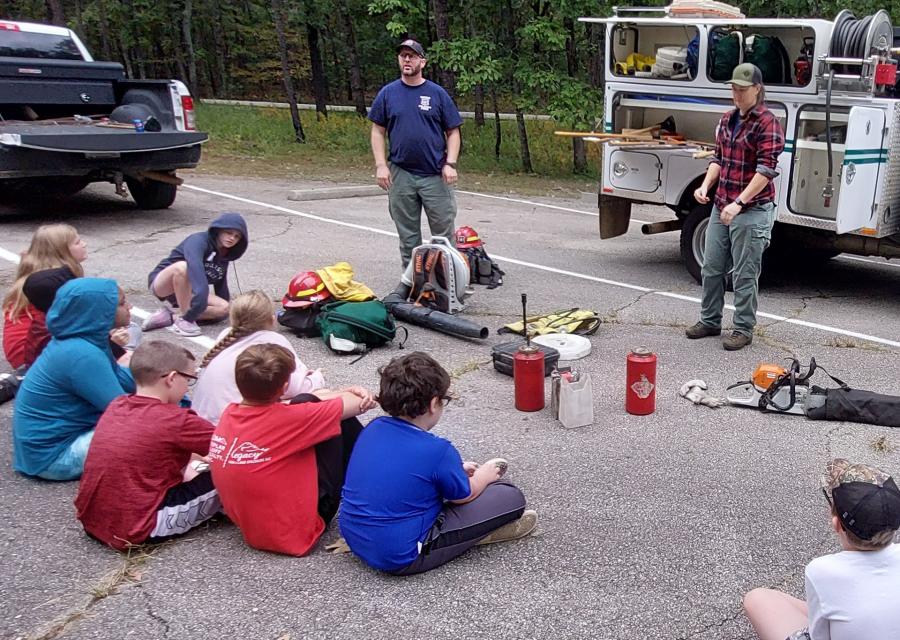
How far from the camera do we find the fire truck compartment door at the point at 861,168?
6.38 m

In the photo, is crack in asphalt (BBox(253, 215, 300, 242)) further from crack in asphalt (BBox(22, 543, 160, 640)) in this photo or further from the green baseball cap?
crack in asphalt (BBox(22, 543, 160, 640))

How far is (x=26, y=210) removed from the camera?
9.91 meters

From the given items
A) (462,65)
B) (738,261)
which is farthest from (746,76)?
(462,65)

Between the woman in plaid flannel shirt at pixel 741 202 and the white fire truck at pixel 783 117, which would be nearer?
the woman in plaid flannel shirt at pixel 741 202

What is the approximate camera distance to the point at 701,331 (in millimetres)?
6102

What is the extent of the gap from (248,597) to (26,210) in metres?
8.39

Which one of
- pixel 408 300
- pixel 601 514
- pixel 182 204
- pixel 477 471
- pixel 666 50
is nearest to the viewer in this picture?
pixel 477 471

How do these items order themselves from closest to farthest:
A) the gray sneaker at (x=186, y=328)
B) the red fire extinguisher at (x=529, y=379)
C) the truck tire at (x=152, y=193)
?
the red fire extinguisher at (x=529, y=379) → the gray sneaker at (x=186, y=328) → the truck tire at (x=152, y=193)

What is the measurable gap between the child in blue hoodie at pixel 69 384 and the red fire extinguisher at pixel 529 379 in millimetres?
2126

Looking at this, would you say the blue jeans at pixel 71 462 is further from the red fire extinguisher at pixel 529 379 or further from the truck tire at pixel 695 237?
the truck tire at pixel 695 237

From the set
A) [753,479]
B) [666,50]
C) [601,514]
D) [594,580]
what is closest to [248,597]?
[594,580]

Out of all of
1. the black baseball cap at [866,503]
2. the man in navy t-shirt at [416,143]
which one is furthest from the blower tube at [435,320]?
the black baseball cap at [866,503]

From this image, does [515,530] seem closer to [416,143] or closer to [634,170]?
[416,143]

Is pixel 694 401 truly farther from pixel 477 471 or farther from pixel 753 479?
pixel 477 471
